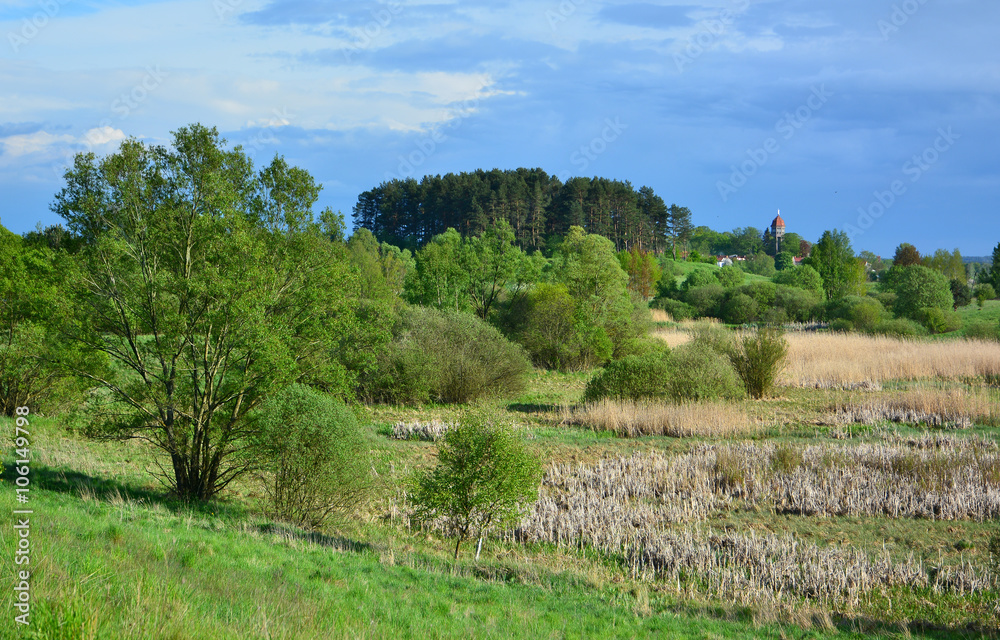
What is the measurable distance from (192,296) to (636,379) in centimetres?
1808

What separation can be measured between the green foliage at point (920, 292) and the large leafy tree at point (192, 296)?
56.8m

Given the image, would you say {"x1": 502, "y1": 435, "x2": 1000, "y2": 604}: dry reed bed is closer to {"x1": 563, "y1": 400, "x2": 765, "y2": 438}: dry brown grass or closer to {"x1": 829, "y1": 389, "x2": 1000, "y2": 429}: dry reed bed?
{"x1": 563, "y1": 400, "x2": 765, "y2": 438}: dry brown grass

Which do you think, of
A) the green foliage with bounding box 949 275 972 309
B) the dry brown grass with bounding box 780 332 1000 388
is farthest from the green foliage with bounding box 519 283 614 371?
the green foliage with bounding box 949 275 972 309

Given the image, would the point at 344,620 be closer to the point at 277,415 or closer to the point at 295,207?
the point at 277,415

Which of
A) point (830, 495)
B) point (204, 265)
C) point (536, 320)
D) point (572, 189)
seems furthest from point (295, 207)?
point (572, 189)

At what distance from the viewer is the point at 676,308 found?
73.5m

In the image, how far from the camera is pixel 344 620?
7246 mm

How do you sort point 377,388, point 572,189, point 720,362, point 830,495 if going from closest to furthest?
point 830,495 < point 720,362 < point 377,388 < point 572,189

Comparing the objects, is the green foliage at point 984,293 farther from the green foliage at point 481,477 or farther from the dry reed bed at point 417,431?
the green foliage at point 481,477

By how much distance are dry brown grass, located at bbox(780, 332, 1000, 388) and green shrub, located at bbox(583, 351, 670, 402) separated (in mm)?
10172

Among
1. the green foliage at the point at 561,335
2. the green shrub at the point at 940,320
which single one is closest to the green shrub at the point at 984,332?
the green shrub at the point at 940,320

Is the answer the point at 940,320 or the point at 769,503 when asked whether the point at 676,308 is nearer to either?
the point at 940,320

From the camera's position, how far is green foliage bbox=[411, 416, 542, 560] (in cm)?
1221

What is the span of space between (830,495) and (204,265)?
48.7 feet
